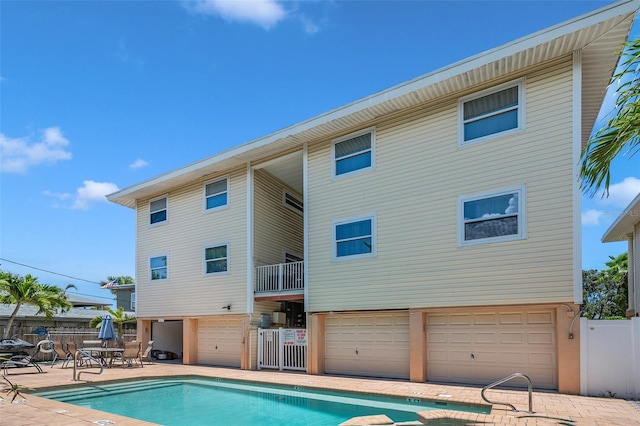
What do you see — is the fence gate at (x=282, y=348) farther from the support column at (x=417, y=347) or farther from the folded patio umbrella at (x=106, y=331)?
the folded patio umbrella at (x=106, y=331)

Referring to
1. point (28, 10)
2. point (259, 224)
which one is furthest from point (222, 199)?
point (28, 10)

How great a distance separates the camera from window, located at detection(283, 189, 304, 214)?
18359mm

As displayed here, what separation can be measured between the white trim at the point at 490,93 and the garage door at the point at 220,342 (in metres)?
10.1

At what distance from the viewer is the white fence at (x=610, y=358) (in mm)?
9180

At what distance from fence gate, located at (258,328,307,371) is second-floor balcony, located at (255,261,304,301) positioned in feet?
3.72

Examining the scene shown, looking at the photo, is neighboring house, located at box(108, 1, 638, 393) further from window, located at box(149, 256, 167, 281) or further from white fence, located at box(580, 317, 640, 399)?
window, located at box(149, 256, 167, 281)

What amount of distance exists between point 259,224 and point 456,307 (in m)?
7.88

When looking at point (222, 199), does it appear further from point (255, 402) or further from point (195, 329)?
point (255, 402)

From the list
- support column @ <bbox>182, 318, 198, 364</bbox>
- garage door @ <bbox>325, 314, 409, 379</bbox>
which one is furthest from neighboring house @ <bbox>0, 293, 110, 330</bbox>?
garage door @ <bbox>325, 314, 409, 379</bbox>

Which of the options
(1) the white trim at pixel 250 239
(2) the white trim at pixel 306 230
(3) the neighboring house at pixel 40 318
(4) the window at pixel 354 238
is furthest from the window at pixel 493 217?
(3) the neighboring house at pixel 40 318

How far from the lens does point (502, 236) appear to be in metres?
10.6

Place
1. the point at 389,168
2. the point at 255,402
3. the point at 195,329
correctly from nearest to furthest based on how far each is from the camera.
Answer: the point at 255,402 → the point at 389,168 → the point at 195,329

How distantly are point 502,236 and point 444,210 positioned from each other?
1585mm

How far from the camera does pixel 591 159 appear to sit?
4.39 m
